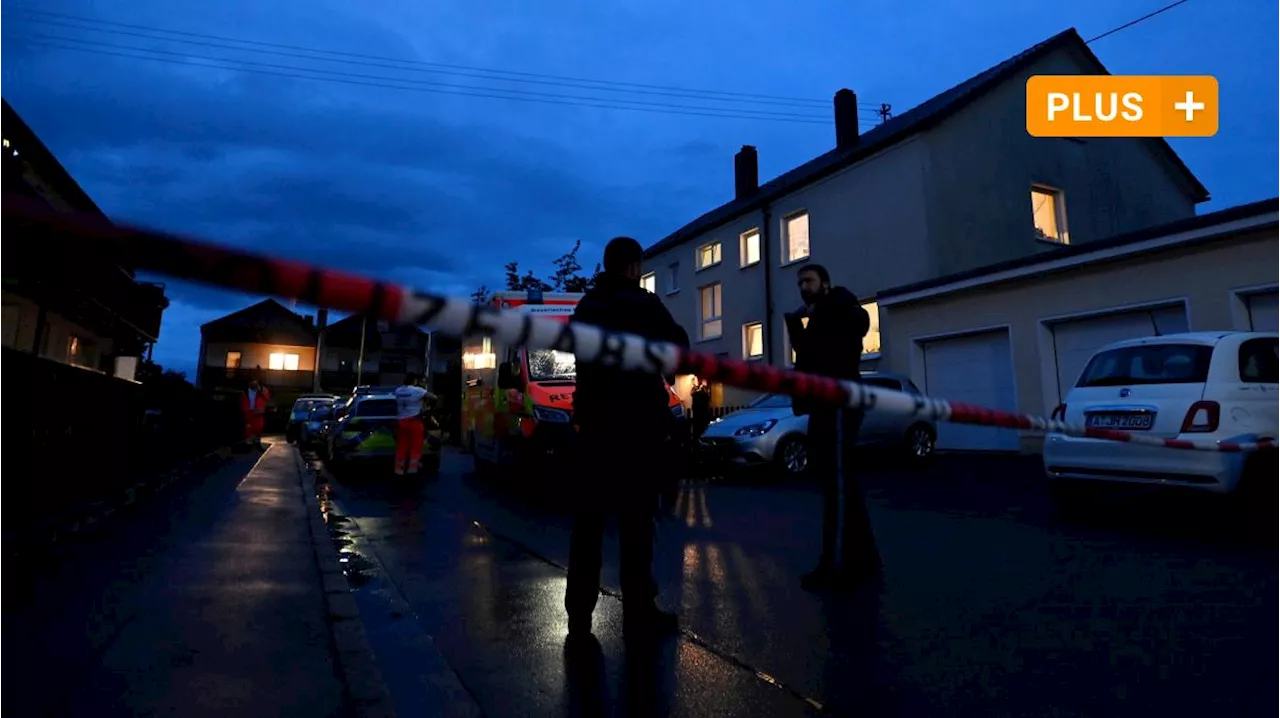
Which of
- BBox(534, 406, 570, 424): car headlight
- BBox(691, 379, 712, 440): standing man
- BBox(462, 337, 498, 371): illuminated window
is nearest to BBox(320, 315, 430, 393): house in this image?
BBox(691, 379, 712, 440): standing man

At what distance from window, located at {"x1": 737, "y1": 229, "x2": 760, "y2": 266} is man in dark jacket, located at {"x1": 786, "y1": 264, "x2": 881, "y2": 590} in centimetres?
1995

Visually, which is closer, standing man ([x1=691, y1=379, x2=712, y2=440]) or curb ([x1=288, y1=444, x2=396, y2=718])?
curb ([x1=288, y1=444, x2=396, y2=718])

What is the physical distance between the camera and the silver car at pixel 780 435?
11273mm

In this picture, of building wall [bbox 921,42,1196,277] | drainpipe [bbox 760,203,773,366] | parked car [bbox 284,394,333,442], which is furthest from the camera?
parked car [bbox 284,394,333,442]

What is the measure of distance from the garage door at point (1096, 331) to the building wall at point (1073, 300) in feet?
0.65

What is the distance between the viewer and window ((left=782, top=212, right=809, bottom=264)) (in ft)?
72.6

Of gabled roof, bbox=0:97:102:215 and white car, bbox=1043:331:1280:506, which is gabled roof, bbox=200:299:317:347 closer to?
gabled roof, bbox=0:97:102:215

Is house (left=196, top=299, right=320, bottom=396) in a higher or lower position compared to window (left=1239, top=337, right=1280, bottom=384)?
higher

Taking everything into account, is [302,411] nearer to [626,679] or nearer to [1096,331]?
[1096,331]

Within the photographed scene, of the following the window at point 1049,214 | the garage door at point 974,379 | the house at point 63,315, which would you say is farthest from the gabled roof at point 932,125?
the house at point 63,315

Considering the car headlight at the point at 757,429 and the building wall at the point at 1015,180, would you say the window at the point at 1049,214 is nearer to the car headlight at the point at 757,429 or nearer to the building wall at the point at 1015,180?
the building wall at the point at 1015,180

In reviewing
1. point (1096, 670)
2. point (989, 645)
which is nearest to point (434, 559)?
point (989, 645)

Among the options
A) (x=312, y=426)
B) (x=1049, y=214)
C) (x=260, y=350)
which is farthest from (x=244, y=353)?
(x=1049, y=214)

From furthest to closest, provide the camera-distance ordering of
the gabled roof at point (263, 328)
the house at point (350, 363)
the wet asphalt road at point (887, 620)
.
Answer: the house at point (350, 363)
the gabled roof at point (263, 328)
the wet asphalt road at point (887, 620)
